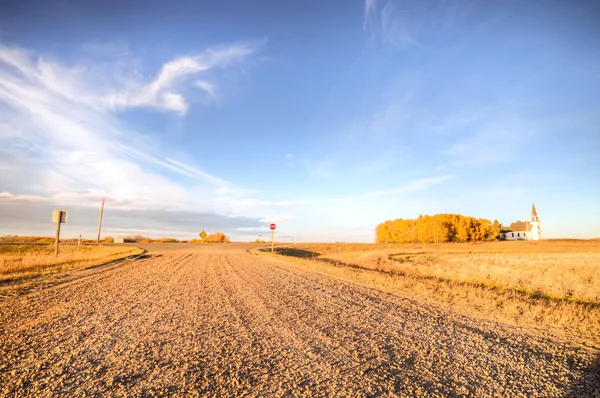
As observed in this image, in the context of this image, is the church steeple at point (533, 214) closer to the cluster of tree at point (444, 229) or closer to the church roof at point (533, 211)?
the church roof at point (533, 211)

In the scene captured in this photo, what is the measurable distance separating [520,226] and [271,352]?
7048 inches

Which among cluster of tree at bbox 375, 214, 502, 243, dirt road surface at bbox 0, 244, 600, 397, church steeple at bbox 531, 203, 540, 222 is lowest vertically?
dirt road surface at bbox 0, 244, 600, 397

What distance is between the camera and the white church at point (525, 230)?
455ft

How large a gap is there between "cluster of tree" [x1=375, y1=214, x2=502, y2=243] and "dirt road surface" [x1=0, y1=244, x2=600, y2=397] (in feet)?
346

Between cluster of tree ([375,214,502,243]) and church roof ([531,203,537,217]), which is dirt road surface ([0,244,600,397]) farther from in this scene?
church roof ([531,203,537,217])

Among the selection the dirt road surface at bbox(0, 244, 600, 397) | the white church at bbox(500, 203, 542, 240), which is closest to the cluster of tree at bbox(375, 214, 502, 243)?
the white church at bbox(500, 203, 542, 240)

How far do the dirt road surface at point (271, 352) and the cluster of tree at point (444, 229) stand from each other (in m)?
106

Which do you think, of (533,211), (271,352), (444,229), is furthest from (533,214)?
(271,352)

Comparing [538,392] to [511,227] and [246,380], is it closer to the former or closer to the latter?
[246,380]

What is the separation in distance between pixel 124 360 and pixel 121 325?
2.16 m

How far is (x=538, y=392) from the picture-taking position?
3967mm

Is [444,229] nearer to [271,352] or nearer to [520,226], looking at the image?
[520,226]

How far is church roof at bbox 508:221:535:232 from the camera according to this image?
146 meters

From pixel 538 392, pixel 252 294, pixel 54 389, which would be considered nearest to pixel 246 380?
pixel 54 389
